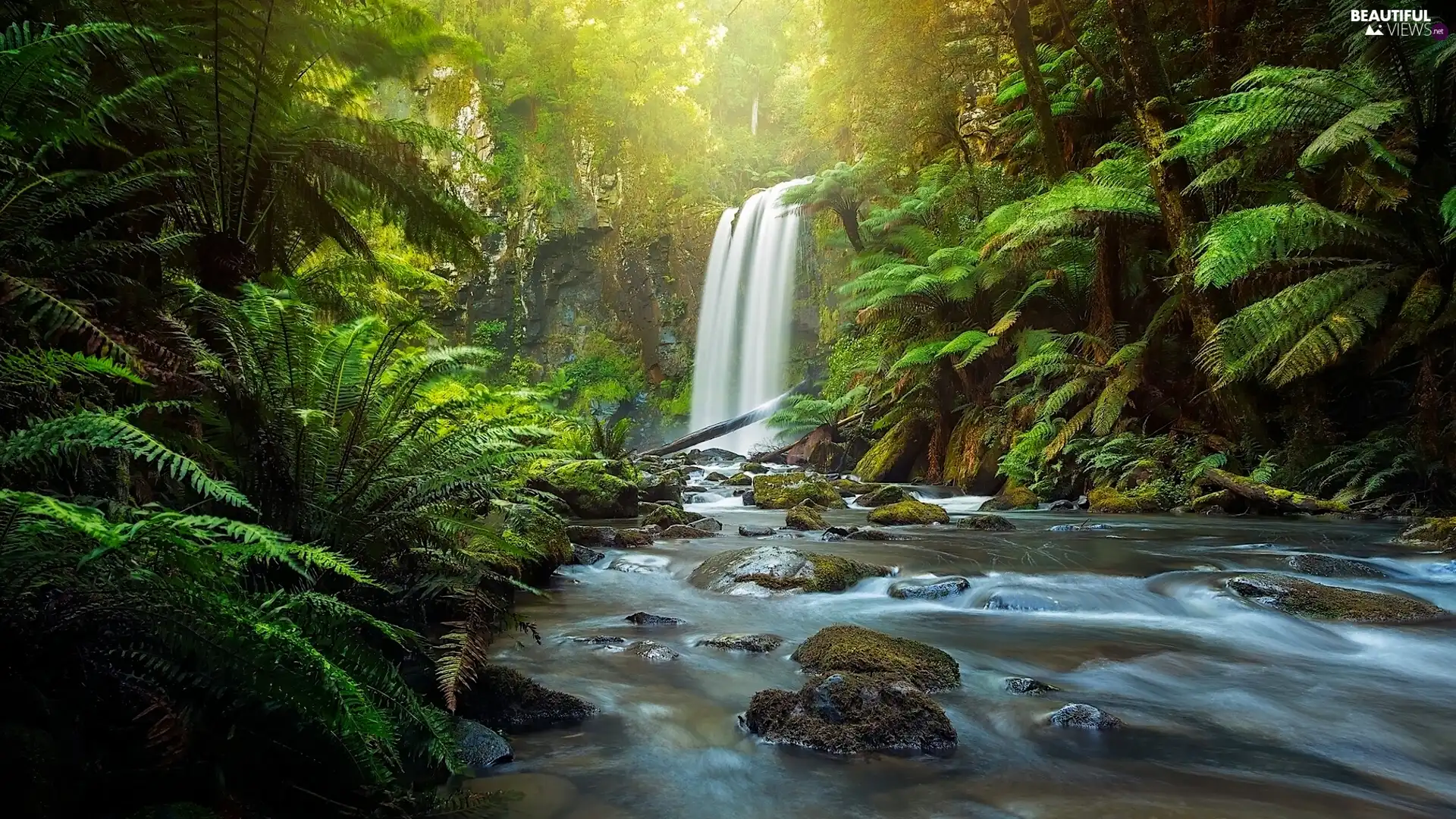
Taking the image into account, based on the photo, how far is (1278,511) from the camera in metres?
7.19

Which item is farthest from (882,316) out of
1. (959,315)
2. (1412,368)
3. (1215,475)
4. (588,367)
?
(588,367)

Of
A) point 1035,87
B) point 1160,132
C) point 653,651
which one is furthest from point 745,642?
point 1035,87

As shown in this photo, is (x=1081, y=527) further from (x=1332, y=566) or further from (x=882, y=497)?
(x=882, y=497)

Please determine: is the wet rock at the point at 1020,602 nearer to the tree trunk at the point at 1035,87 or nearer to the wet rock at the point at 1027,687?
the wet rock at the point at 1027,687

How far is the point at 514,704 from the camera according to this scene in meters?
2.54

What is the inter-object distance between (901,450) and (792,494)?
3.12m

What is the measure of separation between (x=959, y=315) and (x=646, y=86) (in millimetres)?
16777

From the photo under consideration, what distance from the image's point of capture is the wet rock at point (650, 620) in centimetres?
415

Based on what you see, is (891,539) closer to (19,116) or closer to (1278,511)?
(1278,511)

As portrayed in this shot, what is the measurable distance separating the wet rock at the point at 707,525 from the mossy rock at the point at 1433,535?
5522mm

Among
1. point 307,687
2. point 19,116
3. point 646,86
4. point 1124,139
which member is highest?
point 646,86

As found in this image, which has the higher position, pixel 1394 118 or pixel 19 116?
pixel 1394 118

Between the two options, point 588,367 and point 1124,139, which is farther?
point 588,367

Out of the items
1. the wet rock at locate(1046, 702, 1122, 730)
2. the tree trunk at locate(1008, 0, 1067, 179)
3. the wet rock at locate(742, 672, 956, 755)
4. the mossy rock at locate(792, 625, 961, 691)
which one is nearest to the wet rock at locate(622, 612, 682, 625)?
the mossy rock at locate(792, 625, 961, 691)
